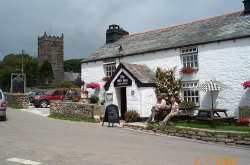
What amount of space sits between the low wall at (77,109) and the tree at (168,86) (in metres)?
3.97

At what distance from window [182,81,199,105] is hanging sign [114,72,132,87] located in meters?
3.47

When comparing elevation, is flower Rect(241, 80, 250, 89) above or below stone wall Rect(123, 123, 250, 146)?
above

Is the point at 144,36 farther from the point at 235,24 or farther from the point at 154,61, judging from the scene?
the point at 235,24

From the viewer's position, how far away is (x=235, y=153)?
10.3 m

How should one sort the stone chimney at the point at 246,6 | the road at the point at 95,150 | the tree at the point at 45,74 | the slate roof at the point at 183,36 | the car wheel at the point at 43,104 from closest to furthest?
1. the road at the point at 95,150
2. the slate roof at the point at 183,36
3. the stone chimney at the point at 246,6
4. the car wheel at the point at 43,104
5. the tree at the point at 45,74

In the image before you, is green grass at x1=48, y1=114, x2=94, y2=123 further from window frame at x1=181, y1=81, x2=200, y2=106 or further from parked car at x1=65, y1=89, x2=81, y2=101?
window frame at x1=181, y1=81, x2=200, y2=106

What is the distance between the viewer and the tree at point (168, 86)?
18.5 metres

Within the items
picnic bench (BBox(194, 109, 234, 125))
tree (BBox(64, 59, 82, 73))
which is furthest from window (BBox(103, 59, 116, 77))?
tree (BBox(64, 59, 82, 73))

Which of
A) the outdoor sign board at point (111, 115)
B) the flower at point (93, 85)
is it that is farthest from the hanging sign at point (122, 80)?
the flower at point (93, 85)

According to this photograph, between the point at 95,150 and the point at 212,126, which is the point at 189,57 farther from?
the point at 95,150

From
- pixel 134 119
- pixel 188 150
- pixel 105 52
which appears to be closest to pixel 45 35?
pixel 105 52

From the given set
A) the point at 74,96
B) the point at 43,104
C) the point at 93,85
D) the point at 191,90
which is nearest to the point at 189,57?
the point at 191,90

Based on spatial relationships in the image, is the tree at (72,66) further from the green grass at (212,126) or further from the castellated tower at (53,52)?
the green grass at (212,126)

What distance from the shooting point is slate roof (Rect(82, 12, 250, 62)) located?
17.6 m
